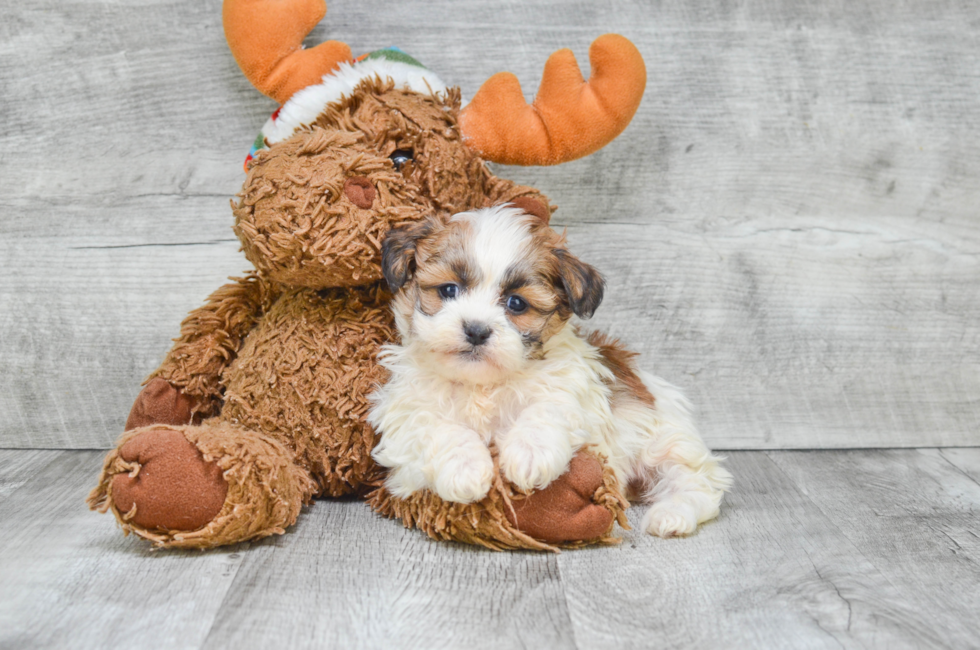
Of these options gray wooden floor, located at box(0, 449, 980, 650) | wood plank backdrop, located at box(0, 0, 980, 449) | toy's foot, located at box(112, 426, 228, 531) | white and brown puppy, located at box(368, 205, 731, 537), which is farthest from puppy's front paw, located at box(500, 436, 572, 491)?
wood plank backdrop, located at box(0, 0, 980, 449)

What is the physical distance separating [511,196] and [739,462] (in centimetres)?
121

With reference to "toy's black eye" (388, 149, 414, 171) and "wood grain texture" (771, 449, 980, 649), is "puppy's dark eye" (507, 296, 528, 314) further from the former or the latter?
"wood grain texture" (771, 449, 980, 649)

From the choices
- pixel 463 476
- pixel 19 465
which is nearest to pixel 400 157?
pixel 463 476

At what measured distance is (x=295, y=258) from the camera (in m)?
1.85

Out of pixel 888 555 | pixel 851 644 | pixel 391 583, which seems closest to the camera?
pixel 851 644

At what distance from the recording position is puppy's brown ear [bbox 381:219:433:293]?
1.78 m

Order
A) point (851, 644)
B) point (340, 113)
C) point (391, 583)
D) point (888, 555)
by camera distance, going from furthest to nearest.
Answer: point (340, 113) < point (888, 555) < point (391, 583) < point (851, 644)

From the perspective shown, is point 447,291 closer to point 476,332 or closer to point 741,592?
point 476,332

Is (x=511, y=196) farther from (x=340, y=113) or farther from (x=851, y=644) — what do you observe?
(x=851, y=644)

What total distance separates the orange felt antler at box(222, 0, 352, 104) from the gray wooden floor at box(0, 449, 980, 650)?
1.11 metres

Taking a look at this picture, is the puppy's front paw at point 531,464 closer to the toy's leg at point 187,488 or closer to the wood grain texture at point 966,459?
the toy's leg at point 187,488

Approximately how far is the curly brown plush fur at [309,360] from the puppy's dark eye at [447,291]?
19 cm

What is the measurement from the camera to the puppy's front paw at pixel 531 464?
1.67m

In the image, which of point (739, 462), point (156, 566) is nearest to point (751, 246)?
point (739, 462)
